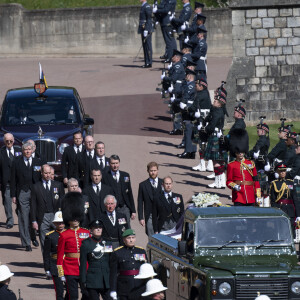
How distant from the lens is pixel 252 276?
14.9 m

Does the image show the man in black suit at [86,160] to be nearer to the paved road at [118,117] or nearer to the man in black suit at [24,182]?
the man in black suit at [24,182]

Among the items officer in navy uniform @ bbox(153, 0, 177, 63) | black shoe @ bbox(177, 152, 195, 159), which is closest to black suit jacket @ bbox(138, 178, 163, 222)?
black shoe @ bbox(177, 152, 195, 159)

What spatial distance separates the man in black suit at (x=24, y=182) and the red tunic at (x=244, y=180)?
3575 mm

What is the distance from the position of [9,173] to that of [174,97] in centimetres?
847

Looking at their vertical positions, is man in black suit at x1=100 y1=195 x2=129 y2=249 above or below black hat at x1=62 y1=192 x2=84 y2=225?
below

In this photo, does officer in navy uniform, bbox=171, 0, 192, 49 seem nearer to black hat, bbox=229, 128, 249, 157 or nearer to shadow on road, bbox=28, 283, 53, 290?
black hat, bbox=229, 128, 249, 157

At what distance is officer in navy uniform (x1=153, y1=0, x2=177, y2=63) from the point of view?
40531 millimetres

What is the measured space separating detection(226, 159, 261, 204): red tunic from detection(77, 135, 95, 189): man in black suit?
2.88 m

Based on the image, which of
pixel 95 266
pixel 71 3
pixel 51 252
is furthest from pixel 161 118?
pixel 95 266

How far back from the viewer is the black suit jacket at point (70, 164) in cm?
2270

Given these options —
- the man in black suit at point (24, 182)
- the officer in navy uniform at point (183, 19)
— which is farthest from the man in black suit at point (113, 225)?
the officer in navy uniform at point (183, 19)

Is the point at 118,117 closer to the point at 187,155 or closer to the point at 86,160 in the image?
the point at 187,155

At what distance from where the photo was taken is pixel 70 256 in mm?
16531

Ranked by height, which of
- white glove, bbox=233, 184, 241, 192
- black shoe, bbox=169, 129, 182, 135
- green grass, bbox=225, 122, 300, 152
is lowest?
green grass, bbox=225, 122, 300, 152
